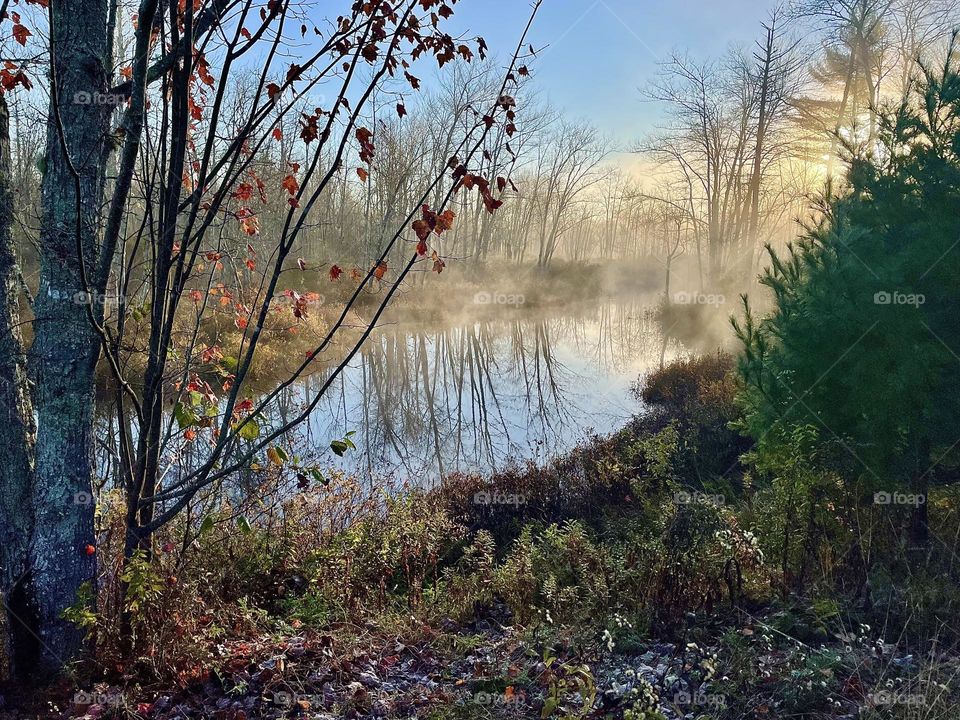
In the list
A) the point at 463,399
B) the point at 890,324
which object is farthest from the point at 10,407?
the point at 463,399

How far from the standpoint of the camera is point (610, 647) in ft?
11.9

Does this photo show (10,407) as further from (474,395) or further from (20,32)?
(474,395)

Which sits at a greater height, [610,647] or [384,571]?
[610,647]

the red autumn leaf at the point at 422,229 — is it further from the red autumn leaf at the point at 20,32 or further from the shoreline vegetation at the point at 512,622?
the red autumn leaf at the point at 20,32

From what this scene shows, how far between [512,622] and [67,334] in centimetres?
369

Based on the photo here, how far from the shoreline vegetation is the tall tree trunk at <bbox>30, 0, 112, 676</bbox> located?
0.86 ft

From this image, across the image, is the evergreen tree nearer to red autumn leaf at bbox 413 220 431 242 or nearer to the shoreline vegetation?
the shoreline vegetation

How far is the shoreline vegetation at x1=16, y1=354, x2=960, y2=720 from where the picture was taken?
3158mm

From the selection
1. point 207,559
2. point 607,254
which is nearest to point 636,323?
Result: point 207,559

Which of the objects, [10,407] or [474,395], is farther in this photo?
[474,395]

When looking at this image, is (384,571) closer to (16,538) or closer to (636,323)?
(16,538)

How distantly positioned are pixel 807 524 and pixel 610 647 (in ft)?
8.30

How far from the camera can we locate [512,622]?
4.81 metres

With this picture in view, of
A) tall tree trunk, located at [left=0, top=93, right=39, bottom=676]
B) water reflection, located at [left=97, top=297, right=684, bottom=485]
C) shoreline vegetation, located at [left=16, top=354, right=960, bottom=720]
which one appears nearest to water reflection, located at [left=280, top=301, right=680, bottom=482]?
water reflection, located at [left=97, top=297, right=684, bottom=485]
